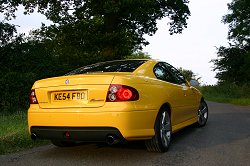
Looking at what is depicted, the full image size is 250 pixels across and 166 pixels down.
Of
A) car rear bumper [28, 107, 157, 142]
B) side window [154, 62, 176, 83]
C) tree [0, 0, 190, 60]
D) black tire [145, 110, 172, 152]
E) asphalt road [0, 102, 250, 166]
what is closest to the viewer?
car rear bumper [28, 107, 157, 142]

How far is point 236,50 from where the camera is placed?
Answer: 137 ft

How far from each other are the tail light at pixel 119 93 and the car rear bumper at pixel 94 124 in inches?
7.3

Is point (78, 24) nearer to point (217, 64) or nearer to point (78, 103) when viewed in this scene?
point (78, 103)

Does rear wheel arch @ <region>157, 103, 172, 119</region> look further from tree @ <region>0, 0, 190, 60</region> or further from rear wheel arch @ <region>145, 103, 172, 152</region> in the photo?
tree @ <region>0, 0, 190, 60</region>

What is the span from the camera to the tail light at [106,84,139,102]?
15.5ft

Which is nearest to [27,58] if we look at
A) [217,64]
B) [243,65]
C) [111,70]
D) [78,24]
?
[78,24]

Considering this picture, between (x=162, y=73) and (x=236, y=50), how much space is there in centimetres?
3795

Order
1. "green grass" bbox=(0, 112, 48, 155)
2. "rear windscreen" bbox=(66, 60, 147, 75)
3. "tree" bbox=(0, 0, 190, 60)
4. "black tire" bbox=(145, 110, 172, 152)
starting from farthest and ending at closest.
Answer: "tree" bbox=(0, 0, 190, 60)
"green grass" bbox=(0, 112, 48, 155)
"rear windscreen" bbox=(66, 60, 147, 75)
"black tire" bbox=(145, 110, 172, 152)

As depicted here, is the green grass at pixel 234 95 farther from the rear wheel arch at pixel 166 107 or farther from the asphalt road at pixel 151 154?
the rear wheel arch at pixel 166 107

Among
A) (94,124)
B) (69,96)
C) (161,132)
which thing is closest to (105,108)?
(94,124)

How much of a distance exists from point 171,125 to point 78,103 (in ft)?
5.43

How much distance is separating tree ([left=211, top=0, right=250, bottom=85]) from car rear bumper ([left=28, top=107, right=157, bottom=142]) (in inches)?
1361

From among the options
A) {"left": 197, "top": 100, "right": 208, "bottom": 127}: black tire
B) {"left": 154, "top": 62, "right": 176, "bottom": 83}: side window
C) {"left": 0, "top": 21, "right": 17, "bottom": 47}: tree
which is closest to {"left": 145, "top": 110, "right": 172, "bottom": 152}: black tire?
{"left": 154, "top": 62, "right": 176, "bottom": 83}: side window

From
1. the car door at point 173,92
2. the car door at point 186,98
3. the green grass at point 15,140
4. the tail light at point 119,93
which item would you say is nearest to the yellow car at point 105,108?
the tail light at point 119,93
